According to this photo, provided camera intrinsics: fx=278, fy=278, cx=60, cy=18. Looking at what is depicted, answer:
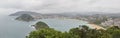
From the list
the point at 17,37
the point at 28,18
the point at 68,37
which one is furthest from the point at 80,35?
the point at 28,18

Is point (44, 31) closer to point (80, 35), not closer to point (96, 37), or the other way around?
point (80, 35)

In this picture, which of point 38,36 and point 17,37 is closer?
point 38,36

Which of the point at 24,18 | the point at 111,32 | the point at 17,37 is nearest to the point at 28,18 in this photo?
the point at 24,18

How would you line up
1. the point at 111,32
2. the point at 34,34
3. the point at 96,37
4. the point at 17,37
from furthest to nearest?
the point at 17,37 → the point at 111,32 → the point at 96,37 → the point at 34,34

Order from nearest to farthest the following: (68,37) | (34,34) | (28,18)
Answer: (68,37), (34,34), (28,18)

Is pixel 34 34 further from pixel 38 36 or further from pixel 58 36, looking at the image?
pixel 58 36

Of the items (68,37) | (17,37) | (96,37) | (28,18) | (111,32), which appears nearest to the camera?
(68,37)

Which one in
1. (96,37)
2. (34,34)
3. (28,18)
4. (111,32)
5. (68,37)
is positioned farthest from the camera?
(28,18)

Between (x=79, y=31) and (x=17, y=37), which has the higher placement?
(x=79, y=31)

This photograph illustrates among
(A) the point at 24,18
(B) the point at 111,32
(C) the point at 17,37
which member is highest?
(B) the point at 111,32
